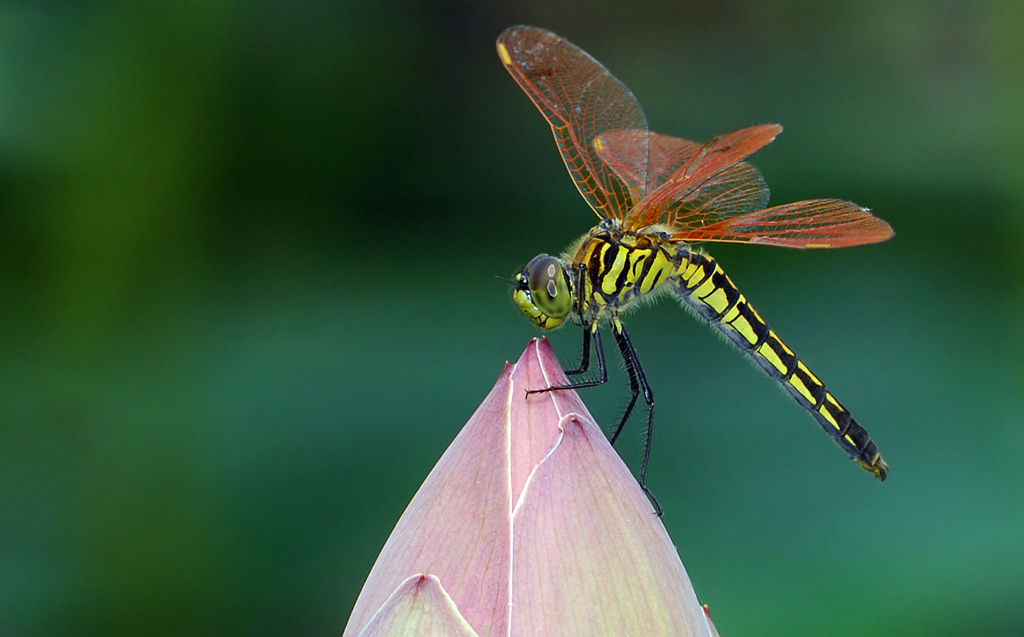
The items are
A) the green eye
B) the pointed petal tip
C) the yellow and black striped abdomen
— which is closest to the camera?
the pointed petal tip

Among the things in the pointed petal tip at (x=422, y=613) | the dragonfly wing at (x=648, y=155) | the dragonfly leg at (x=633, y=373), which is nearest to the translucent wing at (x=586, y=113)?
the dragonfly wing at (x=648, y=155)

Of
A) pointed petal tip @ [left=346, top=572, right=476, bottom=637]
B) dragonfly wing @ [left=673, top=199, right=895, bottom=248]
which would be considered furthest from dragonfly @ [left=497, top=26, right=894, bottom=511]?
pointed petal tip @ [left=346, top=572, right=476, bottom=637]

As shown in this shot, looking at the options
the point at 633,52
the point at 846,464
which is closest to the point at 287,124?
the point at 633,52

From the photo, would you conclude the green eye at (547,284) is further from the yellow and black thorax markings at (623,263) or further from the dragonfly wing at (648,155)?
the dragonfly wing at (648,155)

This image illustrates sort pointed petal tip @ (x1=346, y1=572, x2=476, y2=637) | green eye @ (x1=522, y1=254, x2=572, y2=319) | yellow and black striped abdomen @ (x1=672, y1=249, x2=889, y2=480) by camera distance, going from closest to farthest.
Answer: pointed petal tip @ (x1=346, y1=572, x2=476, y2=637) → green eye @ (x1=522, y1=254, x2=572, y2=319) → yellow and black striped abdomen @ (x1=672, y1=249, x2=889, y2=480)

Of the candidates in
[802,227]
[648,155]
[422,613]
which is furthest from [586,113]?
[422,613]

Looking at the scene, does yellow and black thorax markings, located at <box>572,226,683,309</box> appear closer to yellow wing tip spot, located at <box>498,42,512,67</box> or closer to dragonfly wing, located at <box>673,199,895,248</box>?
dragonfly wing, located at <box>673,199,895,248</box>
